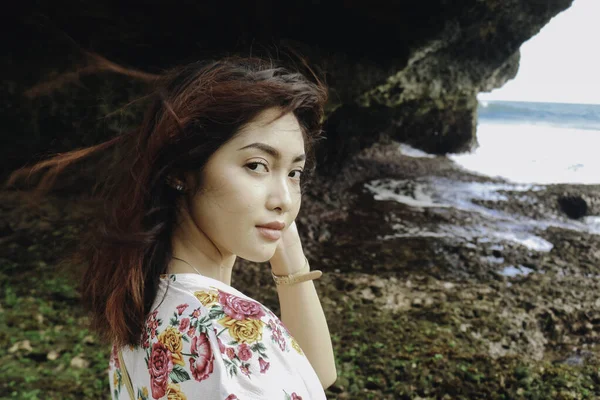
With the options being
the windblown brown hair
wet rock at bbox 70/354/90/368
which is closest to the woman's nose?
the windblown brown hair

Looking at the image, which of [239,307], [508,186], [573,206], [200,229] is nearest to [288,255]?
[200,229]

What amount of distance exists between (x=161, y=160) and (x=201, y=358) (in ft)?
1.55

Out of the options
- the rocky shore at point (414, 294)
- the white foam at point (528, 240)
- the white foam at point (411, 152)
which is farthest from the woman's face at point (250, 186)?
the white foam at point (411, 152)

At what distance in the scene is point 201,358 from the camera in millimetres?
969

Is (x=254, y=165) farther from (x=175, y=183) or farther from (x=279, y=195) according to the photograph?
(x=175, y=183)

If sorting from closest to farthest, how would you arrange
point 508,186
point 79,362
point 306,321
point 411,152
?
point 306,321, point 79,362, point 508,186, point 411,152

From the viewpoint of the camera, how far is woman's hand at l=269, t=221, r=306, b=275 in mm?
1502

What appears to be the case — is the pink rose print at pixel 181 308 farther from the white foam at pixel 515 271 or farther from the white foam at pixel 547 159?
the white foam at pixel 547 159

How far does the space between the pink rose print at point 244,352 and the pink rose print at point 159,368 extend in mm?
136

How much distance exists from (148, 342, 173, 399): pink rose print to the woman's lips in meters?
0.34

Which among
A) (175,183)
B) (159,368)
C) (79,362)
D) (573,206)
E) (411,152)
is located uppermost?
(175,183)

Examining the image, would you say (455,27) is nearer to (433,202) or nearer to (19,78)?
(433,202)

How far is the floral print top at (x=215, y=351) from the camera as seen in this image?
961 mm

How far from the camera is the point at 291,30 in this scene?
5.73 metres
